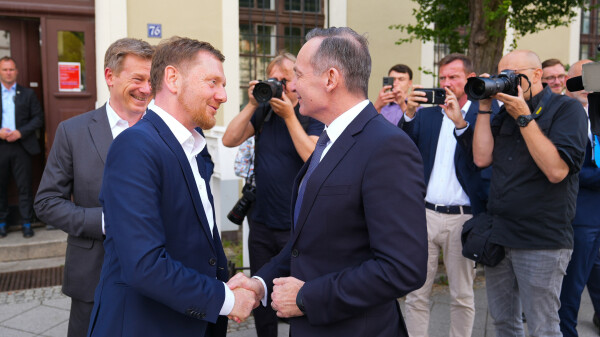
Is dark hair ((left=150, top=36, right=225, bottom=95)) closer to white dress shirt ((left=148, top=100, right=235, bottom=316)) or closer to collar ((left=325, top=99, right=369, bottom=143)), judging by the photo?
white dress shirt ((left=148, top=100, right=235, bottom=316))

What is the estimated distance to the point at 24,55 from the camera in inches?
254

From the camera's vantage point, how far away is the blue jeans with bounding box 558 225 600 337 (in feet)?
11.7

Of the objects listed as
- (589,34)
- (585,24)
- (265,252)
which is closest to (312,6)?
(265,252)

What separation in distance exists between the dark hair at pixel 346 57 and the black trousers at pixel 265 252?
1.84 metres

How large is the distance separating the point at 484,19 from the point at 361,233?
4990 millimetres

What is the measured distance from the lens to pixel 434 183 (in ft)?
12.3

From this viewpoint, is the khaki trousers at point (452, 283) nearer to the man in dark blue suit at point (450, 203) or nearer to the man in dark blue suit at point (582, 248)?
the man in dark blue suit at point (450, 203)

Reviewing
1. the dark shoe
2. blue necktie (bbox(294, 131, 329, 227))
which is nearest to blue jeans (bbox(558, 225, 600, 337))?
blue necktie (bbox(294, 131, 329, 227))

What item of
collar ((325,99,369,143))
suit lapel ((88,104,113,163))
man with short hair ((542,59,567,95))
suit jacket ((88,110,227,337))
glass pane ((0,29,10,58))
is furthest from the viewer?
glass pane ((0,29,10,58))

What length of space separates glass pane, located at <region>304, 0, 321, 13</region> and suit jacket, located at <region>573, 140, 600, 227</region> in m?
4.55

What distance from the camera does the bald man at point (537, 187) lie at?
9.61 feet

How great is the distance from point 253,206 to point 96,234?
146 cm

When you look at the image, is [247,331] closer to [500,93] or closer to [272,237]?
[272,237]

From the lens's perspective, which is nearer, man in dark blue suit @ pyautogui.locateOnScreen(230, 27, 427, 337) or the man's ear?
man in dark blue suit @ pyautogui.locateOnScreen(230, 27, 427, 337)
